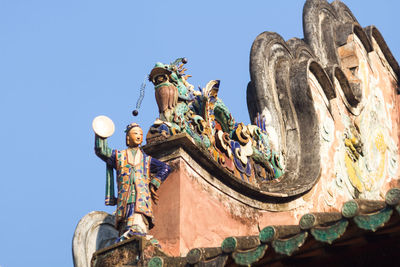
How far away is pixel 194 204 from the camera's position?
9531mm

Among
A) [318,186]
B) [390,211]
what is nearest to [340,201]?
[318,186]

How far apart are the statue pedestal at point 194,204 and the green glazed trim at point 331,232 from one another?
3249 mm

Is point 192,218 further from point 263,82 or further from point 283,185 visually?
point 263,82

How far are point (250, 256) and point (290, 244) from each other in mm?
286

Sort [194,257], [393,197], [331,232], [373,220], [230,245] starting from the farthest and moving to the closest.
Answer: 1. [194,257]
2. [230,245]
3. [331,232]
4. [373,220]
5. [393,197]

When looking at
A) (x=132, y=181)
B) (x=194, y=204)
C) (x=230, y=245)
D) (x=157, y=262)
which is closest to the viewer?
(x=230, y=245)

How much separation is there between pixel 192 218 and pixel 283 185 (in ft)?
7.08

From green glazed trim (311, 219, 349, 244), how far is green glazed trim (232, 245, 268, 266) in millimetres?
383

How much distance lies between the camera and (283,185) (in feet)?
36.9

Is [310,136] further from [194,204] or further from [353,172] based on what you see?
[194,204]

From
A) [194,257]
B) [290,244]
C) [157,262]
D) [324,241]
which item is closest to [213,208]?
[157,262]

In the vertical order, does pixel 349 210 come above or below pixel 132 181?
below

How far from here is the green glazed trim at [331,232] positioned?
230 inches

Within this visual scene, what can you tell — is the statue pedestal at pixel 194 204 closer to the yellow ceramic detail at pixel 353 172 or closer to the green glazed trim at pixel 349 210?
the yellow ceramic detail at pixel 353 172
